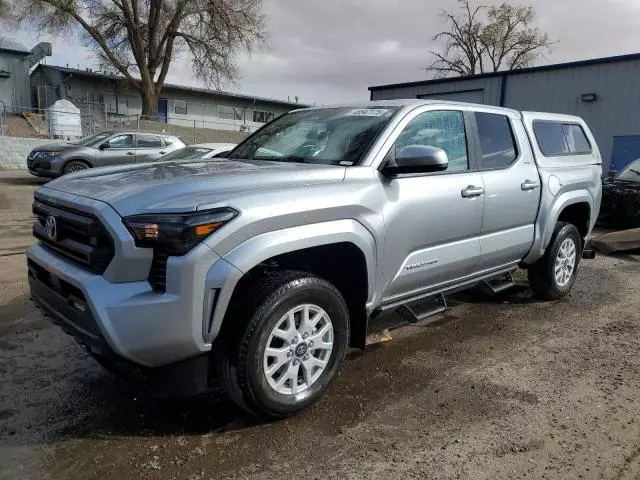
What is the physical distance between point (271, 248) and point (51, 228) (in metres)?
1.32

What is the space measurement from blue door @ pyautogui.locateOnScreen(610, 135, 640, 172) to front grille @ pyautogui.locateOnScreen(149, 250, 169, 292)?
57.8 ft

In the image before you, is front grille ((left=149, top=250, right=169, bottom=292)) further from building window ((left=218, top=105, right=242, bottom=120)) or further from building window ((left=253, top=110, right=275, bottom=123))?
building window ((left=253, top=110, right=275, bottom=123))

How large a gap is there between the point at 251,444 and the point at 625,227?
968cm

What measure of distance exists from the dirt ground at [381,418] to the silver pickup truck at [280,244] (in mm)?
320

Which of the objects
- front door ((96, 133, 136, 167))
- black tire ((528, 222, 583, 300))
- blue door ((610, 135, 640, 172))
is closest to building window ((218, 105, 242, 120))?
front door ((96, 133, 136, 167))

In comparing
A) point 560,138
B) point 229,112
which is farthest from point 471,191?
point 229,112

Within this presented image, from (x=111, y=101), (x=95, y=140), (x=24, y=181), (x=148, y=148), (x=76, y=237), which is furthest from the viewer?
(x=111, y=101)

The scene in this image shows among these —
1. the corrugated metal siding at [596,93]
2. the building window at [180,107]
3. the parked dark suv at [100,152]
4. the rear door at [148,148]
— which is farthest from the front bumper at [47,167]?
the building window at [180,107]

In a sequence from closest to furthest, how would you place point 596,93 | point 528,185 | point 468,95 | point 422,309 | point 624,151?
point 422,309, point 528,185, point 624,151, point 596,93, point 468,95

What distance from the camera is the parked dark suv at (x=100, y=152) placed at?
15141 mm

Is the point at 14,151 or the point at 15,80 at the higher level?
the point at 15,80

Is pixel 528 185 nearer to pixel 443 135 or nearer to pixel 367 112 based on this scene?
pixel 443 135

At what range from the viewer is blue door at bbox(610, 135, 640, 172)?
1700 cm

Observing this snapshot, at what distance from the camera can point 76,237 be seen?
296cm
